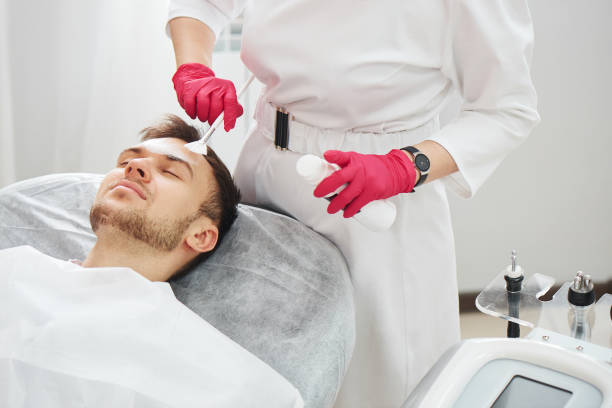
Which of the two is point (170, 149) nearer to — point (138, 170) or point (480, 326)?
point (138, 170)

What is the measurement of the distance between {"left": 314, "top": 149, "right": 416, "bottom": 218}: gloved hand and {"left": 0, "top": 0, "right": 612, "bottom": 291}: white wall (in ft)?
4.13

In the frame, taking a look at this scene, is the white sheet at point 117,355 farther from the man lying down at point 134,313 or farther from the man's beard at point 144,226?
the man's beard at point 144,226

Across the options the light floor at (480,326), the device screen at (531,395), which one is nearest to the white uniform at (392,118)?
the device screen at (531,395)

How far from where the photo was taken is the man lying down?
1069 millimetres

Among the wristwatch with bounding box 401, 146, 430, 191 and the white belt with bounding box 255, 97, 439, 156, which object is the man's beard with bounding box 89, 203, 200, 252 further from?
the wristwatch with bounding box 401, 146, 430, 191

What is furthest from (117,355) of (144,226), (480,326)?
(480,326)

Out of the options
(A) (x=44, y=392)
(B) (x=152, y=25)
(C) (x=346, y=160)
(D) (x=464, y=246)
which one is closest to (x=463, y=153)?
(C) (x=346, y=160)

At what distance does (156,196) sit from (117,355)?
400mm

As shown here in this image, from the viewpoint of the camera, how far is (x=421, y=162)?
3.89ft

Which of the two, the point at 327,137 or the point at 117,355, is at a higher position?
the point at 327,137

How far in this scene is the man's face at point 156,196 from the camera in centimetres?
139

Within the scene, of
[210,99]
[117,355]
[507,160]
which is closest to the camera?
[117,355]

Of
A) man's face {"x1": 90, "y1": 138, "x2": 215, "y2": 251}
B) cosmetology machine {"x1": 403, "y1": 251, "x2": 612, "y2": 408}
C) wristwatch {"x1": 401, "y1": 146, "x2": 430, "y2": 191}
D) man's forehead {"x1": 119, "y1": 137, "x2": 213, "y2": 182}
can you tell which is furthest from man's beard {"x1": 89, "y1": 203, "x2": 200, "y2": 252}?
cosmetology machine {"x1": 403, "y1": 251, "x2": 612, "y2": 408}

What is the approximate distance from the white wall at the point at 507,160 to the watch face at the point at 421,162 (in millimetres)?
1280
